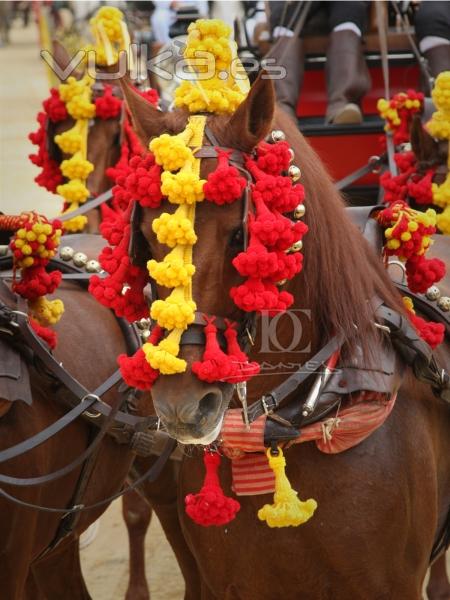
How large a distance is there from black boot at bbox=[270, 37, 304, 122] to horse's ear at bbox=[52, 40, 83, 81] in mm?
1073

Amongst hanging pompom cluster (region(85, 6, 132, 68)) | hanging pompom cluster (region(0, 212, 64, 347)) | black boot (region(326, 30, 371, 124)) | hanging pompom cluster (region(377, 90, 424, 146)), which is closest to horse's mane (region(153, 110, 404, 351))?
hanging pompom cluster (region(0, 212, 64, 347))

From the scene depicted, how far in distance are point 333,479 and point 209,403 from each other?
582 millimetres

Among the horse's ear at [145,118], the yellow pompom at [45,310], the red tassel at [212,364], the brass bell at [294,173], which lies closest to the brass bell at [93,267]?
the yellow pompom at [45,310]

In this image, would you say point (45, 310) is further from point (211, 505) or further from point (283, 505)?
point (283, 505)

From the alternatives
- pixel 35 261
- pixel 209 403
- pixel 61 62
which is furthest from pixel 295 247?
pixel 61 62

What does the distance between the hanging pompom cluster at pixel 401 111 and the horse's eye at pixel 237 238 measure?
2.51 m

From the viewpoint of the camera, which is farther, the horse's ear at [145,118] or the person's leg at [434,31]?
the person's leg at [434,31]

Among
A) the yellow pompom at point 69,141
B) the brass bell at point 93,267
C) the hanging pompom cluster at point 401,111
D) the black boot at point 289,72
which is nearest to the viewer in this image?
the brass bell at point 93,267

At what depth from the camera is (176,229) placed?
2.30 metres

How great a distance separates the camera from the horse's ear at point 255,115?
2.39 meters

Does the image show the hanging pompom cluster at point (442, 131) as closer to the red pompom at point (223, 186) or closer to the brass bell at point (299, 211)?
the brass bell at point (299, 211)

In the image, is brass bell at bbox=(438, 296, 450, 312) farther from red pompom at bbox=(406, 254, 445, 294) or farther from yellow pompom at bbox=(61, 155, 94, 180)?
yellow pompom at bbox=(61, 155, 94, 180)

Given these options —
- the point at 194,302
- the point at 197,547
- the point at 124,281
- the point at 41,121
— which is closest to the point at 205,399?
the point at 194,302

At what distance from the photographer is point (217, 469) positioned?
9.32 feet
